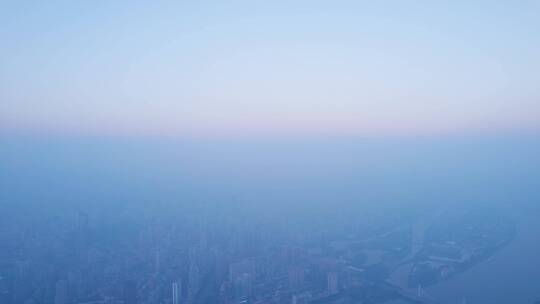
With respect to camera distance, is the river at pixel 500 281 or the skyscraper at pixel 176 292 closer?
the skyscraper at pixel 176 292

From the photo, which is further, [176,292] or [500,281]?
[500,281]

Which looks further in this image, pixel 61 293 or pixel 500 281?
pixel 500 281

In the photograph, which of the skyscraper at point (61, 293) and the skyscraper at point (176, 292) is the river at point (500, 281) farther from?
the skyscraper at point (61, 293)

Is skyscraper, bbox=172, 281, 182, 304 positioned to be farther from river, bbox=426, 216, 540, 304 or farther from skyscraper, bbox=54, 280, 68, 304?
river, bbox=426, 216, 540, 304

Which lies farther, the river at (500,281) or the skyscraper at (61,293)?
the river at (500,281)

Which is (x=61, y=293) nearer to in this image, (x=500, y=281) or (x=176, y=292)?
(x=176, y=292)

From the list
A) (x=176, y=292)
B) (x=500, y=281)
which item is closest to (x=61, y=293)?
(x=176, y=292)

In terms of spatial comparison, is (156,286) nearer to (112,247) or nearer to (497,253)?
(112,247)

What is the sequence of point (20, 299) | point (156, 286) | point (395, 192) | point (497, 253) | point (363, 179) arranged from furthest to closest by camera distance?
point (363, 179) → point (395, 192) → point (497, 253) → point (156, 286) → point (20, 299)

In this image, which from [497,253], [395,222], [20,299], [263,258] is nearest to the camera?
[20,299]

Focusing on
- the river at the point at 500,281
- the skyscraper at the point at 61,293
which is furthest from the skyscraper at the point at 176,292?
the river at the point at 500,281

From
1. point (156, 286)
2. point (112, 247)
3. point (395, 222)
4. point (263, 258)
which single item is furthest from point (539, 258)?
point (112, 247)
